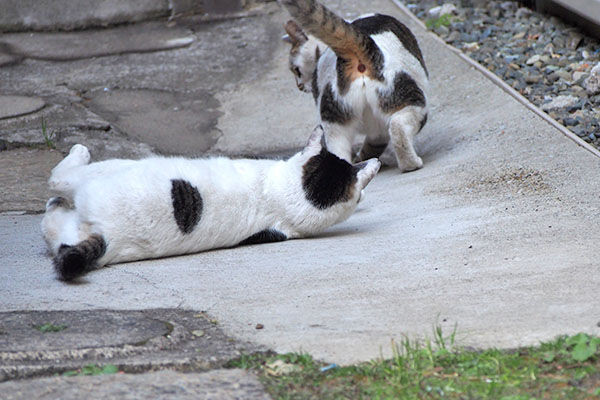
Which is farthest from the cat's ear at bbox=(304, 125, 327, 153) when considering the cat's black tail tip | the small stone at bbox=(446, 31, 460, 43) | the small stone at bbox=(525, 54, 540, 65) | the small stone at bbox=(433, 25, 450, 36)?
the small stone at bbox=(433, 25, 450, 36)

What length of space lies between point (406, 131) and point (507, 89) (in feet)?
5.29

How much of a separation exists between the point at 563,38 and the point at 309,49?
9.11 feet

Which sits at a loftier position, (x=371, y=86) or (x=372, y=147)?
(x=371, y=86)

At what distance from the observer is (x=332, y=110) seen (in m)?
6.02

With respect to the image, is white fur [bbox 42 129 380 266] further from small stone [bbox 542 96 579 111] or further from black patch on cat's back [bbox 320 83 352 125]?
small stone [bbox 542 96 579 111]

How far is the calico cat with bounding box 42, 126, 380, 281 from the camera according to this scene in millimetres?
4316

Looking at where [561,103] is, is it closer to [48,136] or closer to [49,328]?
[48,136]

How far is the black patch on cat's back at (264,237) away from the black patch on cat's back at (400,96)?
1.54 meters

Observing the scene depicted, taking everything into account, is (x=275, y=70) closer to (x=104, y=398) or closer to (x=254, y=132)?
(x=254, y=132)

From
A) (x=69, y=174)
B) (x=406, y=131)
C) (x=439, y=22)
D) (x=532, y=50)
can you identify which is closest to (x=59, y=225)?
(x=69, y=174)

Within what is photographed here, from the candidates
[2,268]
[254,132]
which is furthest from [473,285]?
[254,132]

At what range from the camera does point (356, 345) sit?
3271 millimetres

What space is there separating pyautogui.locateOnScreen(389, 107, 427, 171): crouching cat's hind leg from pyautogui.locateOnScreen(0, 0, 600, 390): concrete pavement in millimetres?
142

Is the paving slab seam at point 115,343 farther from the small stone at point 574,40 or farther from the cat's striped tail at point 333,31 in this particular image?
the small stone at point 574,40
